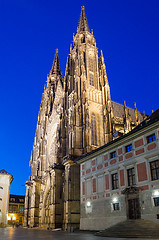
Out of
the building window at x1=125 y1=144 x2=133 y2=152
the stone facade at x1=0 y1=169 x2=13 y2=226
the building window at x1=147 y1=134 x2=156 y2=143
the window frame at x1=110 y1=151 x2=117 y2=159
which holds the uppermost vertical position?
the building window at x1=147 y1=134 x2=156 y2=143

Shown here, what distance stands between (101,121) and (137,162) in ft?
72.0

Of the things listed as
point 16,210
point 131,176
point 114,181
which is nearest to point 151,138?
point 131,176

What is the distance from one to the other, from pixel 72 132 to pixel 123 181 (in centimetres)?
1762

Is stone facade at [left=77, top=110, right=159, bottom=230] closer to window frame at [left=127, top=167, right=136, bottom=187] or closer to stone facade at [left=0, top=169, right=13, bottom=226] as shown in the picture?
window frame at [left=127, top=167, right=136, bottom=187]

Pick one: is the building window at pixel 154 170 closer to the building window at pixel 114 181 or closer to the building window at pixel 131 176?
the building window at pixel 131 176

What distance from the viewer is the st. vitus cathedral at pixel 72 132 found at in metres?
34.2

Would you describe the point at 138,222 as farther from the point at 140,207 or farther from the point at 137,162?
the point at 137,162

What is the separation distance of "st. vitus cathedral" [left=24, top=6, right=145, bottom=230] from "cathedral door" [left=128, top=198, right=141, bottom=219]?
13.0 meters

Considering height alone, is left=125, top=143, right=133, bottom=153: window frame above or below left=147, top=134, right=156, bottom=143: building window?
below

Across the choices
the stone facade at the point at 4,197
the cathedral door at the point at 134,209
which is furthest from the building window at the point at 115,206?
the stone facade at the point at 4,197

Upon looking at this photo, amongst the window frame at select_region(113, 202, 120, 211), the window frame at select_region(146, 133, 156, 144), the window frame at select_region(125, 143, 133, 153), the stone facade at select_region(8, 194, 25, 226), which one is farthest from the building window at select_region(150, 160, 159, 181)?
the stone facade at select_region(8, 194, 25, 226)

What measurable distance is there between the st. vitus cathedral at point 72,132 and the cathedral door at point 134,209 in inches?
513

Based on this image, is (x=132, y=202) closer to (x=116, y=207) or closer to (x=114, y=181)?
(x=116, y=207)

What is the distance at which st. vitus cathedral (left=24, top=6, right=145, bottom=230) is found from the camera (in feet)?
112
